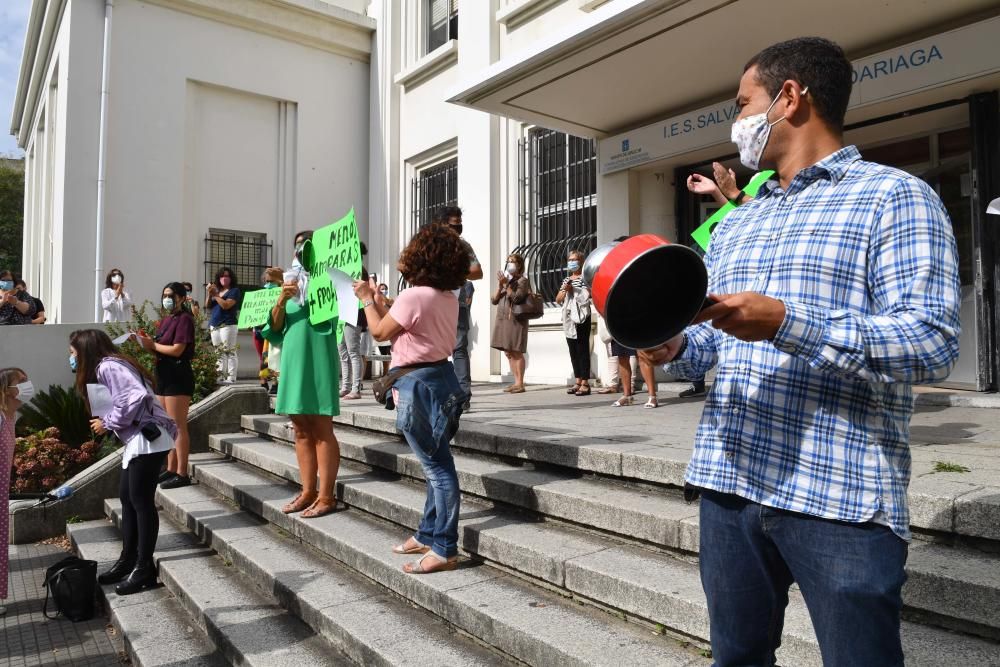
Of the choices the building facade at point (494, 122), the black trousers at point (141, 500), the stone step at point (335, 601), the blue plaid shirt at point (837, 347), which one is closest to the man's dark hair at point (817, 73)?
the blue plaid shirt at point (837, 347)

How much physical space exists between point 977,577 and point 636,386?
670cm

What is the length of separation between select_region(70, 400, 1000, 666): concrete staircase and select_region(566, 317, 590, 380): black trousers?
328cm

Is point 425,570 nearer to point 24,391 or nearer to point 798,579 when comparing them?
point 798,579

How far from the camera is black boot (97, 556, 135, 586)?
510cm

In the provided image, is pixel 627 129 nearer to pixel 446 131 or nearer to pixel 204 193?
pixel 446 131

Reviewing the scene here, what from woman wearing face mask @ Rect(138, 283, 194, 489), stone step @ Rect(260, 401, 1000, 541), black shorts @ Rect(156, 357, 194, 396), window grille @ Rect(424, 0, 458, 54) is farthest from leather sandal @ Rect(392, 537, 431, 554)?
window grille @ Rect(424, 0, 458, 54)

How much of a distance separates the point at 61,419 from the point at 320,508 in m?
5.33

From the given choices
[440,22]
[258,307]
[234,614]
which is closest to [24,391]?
[258,307]

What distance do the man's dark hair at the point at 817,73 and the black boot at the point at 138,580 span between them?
16.6ft

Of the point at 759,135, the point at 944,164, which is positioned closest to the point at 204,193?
the point at 944,164

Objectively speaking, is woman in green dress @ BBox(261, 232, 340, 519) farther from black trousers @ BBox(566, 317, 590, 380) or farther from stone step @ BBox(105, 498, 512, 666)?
black trousers @ BBox(566, 317, 590, 380)

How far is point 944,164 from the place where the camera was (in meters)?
7.11

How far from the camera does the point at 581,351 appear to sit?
345 inches

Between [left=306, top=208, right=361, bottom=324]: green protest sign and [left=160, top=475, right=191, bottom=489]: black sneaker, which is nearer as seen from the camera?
[left=306, top=208, right=361, bottom=324]: green protest sign
